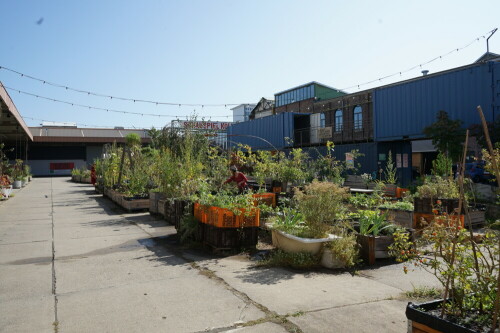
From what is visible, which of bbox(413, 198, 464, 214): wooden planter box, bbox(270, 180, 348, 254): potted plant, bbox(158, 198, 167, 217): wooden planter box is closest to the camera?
bbox(270, 180, 348, 254): potted plant

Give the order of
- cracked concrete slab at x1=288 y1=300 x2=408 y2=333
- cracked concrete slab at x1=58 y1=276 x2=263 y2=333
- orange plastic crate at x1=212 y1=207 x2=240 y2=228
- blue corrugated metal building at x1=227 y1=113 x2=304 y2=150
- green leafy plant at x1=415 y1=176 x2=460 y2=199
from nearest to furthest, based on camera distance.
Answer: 1. cracked concrete slab at x1=288 y1=300 x2=408 y2=333
2. cracked concrete slab at x1=58 y1=276 x2=263 y2=333
3. orange plastic crate at x1=212 y1=207 x2=240 y2=228
4. green leafy plant at x1=415 y1=176 x2=460 y2=199
5. blue corrugated metal building at x1=227 y1=113 x2=304 y2=150

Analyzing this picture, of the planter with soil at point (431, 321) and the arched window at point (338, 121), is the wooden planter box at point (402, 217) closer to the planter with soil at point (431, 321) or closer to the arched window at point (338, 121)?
the planter with soil at point (431, 321)

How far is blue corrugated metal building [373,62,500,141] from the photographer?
15.9 meters

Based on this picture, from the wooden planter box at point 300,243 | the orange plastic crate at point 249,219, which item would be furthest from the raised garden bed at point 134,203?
the wooden planter box at point 300,243

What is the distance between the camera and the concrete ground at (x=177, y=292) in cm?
365

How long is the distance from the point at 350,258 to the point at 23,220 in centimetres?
992

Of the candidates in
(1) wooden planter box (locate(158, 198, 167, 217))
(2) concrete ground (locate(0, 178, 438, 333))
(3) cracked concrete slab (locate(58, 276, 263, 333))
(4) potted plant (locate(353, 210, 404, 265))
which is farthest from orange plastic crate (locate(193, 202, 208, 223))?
(1) wooden planter box (locate(158, 198, 167, 217))

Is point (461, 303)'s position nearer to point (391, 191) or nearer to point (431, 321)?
point (431, 321)

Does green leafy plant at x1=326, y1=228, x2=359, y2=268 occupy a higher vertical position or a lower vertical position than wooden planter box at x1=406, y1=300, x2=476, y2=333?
lower

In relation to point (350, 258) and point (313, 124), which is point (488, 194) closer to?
point (350, 258)

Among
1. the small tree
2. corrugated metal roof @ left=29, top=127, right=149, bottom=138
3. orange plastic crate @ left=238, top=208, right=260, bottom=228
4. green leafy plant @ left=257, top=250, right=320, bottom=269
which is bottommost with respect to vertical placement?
green leafy plant @ left=257, top=250, right=320, bottom=269

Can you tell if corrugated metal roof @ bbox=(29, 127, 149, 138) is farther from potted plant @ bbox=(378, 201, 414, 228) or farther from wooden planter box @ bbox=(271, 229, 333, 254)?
wooden planter box @ bbox=(271, 229, 333, 254)

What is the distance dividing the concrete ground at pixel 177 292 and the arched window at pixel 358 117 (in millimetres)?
23731

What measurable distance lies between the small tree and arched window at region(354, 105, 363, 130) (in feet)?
37.6
